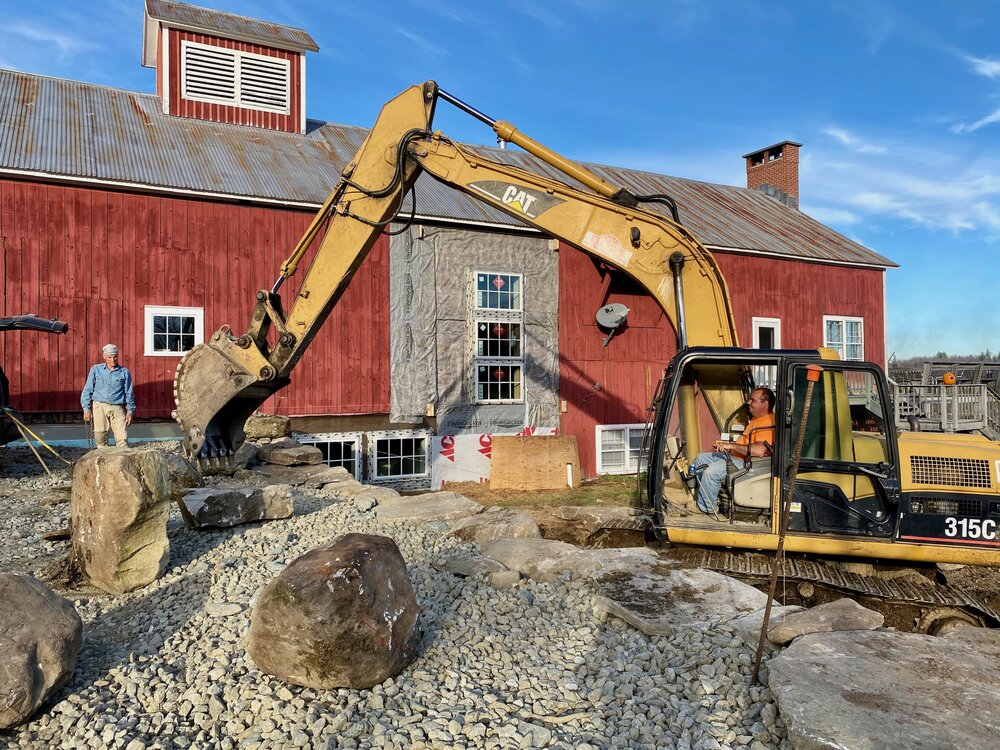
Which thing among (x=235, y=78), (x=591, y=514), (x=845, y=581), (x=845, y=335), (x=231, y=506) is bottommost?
(x=591, y=514)

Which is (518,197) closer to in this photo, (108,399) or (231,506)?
(231,506)

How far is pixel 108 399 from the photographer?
946 centimetres

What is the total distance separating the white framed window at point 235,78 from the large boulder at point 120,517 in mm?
11295

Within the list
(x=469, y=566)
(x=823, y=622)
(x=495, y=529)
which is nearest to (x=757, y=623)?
(x=823, y=622)

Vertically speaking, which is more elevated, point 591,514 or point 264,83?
point 264,83

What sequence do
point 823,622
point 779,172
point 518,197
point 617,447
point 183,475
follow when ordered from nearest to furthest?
point 823,622 < point 518,197 < point 183,475 < point 617,447 < point 779,172

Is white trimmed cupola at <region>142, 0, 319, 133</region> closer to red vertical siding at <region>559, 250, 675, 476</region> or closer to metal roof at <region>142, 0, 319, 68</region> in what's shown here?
metal roof at <region>142, 0, 319, 68</region>

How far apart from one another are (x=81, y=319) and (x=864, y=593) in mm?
11074

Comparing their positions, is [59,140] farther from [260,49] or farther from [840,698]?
[840,698]

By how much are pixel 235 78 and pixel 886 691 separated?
15.3m

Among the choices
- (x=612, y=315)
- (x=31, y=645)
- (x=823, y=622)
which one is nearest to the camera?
(x=31, y=645)

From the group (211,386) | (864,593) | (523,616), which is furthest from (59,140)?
(864,593)

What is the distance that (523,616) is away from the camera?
5078 millimetres

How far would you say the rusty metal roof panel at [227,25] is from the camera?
14.1 meters
